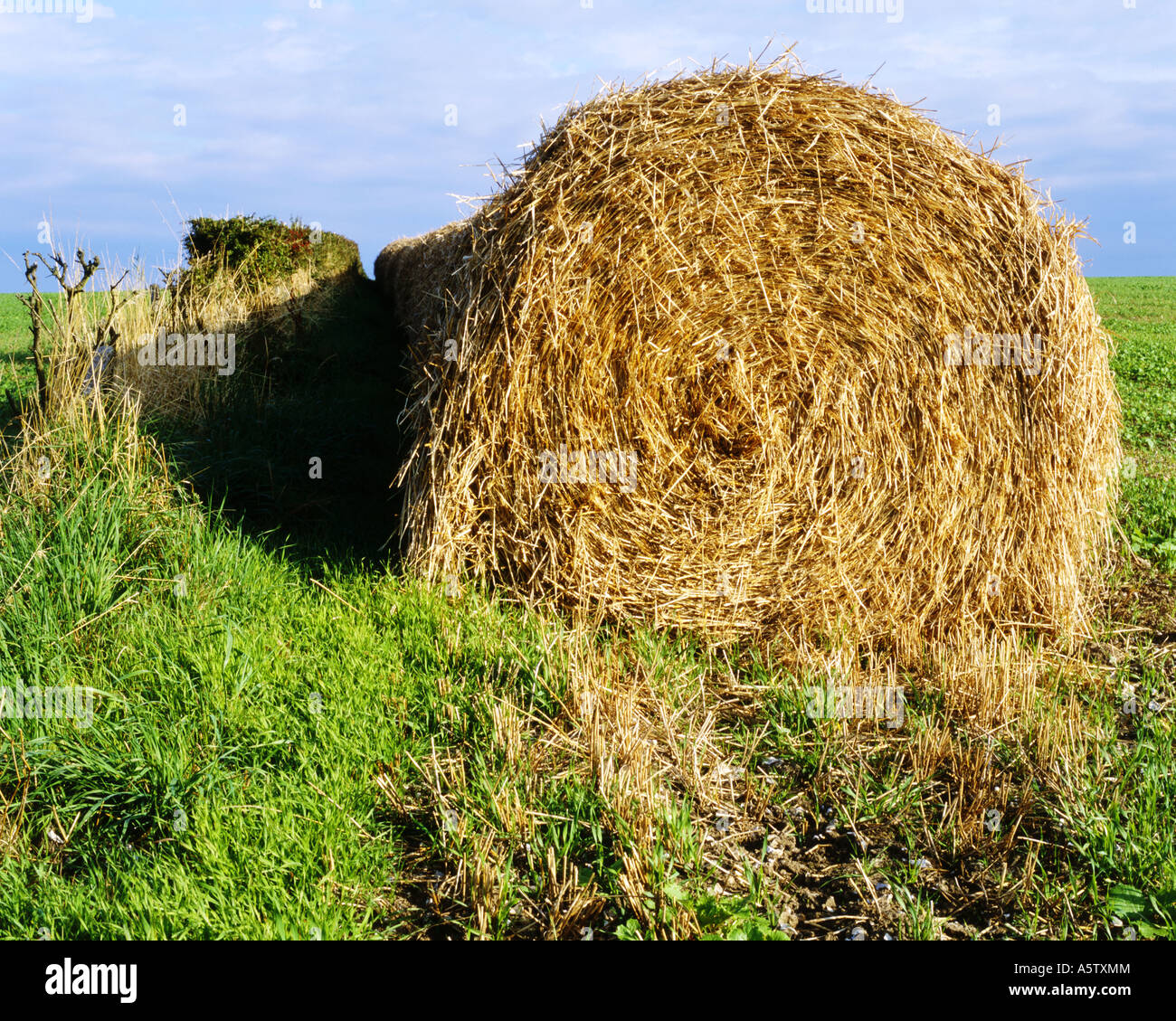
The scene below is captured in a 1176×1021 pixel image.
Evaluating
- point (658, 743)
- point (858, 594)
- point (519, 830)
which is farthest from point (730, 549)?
point (519, 830)

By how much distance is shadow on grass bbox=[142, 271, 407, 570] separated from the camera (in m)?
5.44

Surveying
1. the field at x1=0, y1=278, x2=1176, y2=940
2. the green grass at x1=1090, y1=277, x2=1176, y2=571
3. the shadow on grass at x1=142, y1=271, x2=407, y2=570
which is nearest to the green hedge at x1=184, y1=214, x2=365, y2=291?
the shadow on grass at x1=142, y1=271, x2=407, y2=570

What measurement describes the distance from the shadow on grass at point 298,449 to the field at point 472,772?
1.09 feet

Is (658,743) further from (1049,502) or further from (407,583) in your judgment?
(1049,502)

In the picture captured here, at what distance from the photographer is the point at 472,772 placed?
10.9ft

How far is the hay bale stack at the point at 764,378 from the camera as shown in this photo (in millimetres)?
4316

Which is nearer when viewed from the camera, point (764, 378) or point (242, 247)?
point (764, 378)

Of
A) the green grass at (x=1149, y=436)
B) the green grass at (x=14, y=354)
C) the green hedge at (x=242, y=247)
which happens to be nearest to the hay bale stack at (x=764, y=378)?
the green grass at (x=1149, y=436)

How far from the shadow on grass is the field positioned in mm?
331

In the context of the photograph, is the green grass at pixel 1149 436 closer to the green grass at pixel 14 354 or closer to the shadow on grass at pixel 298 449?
the shadow on grass at pixel 298 449

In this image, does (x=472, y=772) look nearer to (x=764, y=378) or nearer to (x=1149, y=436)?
(x=764, y=378)

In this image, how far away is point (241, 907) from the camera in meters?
2.64

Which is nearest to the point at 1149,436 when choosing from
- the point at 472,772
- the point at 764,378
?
the point at 764,378

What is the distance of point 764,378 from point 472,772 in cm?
251
